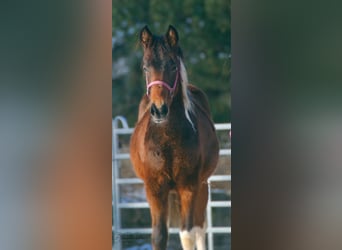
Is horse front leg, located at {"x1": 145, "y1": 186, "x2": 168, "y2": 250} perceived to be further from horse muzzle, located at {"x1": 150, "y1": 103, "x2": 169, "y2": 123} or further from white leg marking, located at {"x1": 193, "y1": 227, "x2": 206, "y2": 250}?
horse muzzle, located at {"x1": 150, "y1": 103, "x2": 169, "y2": 123}

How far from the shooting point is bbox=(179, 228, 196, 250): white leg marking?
2777mm

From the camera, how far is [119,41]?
277 cm

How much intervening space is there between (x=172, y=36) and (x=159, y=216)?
124cm

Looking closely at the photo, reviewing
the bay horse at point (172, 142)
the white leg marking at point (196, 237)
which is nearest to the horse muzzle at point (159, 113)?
the bay horse at point (172, 142)

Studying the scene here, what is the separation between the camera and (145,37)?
2.75 metres

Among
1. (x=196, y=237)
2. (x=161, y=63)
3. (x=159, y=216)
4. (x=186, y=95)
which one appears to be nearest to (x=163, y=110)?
(x=186, y=95)

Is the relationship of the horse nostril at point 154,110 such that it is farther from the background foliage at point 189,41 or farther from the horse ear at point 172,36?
the horse ear at point 172,36

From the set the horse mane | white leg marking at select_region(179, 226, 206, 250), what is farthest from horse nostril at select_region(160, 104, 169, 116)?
white leg marking at select_region(179, 226, 206, 250)

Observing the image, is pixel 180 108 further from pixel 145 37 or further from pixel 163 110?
pixel 145 37

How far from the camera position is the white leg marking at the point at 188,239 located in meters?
2.78

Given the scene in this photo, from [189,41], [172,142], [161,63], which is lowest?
[172,142]

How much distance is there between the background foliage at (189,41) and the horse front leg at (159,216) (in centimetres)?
65
